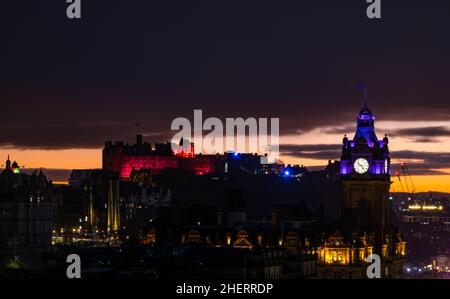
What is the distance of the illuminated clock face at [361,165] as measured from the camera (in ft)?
568

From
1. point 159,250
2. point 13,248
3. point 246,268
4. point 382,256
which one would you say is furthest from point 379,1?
point 13,248

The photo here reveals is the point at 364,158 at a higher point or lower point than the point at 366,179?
higher

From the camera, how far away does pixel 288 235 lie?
6304 inches

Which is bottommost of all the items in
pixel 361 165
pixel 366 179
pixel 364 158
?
pixel 366 179

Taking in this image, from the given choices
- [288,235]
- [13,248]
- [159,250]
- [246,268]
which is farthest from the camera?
[13,248]

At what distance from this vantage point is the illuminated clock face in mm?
173000

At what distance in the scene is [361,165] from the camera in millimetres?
173500

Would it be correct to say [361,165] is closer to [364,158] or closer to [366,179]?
[364,158]

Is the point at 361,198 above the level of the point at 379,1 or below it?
below

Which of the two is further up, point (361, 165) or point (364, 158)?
point (364, 158)

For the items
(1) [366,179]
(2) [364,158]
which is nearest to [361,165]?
(2) [364,158]
